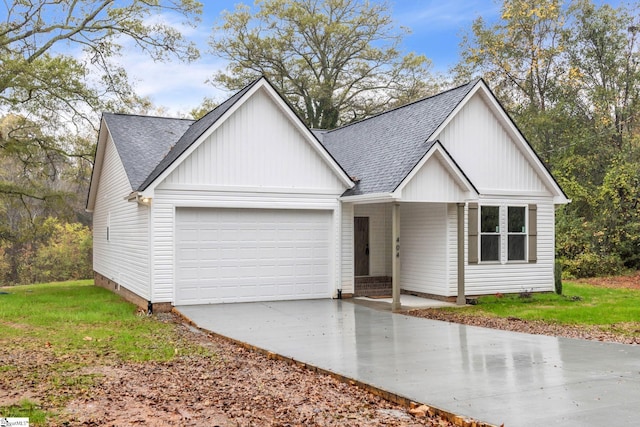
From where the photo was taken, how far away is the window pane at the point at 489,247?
1561 cm

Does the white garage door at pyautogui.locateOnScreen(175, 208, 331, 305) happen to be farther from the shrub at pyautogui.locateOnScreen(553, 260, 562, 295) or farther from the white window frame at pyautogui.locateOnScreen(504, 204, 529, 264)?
the shrub at pyautogui.locateOnScreen(553, 260, 562, 295)

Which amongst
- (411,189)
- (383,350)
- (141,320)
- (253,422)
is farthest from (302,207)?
(253,422)

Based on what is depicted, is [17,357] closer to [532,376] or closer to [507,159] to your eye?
[532,376]

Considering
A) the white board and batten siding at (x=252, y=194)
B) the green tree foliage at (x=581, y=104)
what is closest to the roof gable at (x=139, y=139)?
the white board and batten siding at (x=252, y=194)

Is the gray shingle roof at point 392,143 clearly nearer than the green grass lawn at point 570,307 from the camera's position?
No

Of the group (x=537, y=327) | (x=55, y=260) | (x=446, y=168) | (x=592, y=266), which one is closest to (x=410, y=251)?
(x=446, y=168)

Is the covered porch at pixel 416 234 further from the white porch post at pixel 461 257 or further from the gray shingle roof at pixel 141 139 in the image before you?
the gray shingle roof at pixel 141 139

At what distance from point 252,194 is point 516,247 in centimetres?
734

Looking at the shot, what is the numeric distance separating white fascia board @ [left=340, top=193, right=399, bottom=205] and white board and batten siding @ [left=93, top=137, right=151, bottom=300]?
5.01m

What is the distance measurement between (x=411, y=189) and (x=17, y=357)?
8.75 metres

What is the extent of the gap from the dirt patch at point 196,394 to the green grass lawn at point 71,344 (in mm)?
41

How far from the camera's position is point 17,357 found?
8.36 m

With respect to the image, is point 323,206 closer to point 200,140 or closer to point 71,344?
point 200,140

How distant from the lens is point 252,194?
47.9ft
